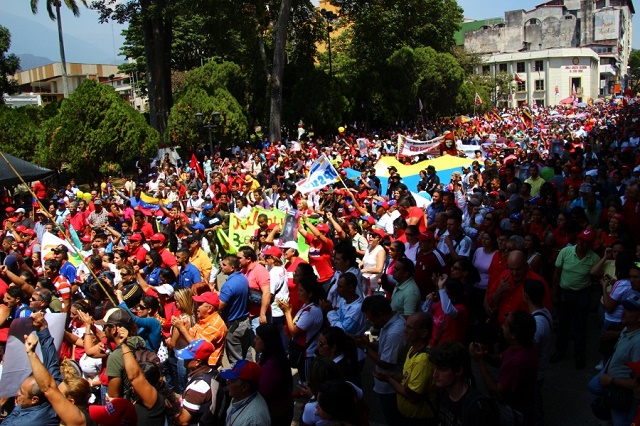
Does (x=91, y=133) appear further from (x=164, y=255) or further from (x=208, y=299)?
(x=208, y=299)

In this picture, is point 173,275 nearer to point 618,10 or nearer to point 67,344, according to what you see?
point 67,344

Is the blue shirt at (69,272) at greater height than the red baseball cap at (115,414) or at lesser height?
greater

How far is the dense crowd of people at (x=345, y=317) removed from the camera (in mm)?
4102

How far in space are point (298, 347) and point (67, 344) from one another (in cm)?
218

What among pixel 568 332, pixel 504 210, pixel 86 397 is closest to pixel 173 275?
pixel 86 397

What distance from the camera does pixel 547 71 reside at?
81812 mm

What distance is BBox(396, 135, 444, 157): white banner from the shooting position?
59.3 feet

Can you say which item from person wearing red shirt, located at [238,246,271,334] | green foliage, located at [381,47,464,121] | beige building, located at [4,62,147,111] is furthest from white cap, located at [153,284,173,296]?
beige building, located at [4,62,147,111]

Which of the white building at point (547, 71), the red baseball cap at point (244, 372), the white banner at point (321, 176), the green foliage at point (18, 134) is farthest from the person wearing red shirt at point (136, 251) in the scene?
the white building at point (547, 71)

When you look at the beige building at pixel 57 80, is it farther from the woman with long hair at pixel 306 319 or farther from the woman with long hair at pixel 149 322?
the woman with long hair at pixel 306 319

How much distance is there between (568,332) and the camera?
666cm

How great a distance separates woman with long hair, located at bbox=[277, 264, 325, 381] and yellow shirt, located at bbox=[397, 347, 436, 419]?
122cm

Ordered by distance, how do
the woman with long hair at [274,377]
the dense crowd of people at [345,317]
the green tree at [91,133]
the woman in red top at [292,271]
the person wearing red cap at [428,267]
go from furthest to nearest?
the green tree at [91,133] → the person wearing red cap at [428,267] → the woman in red top at [292,271] → the woman with long hair at [274,377] → the dense crowd of people at [345,317]

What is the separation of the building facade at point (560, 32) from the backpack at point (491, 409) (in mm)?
90431
